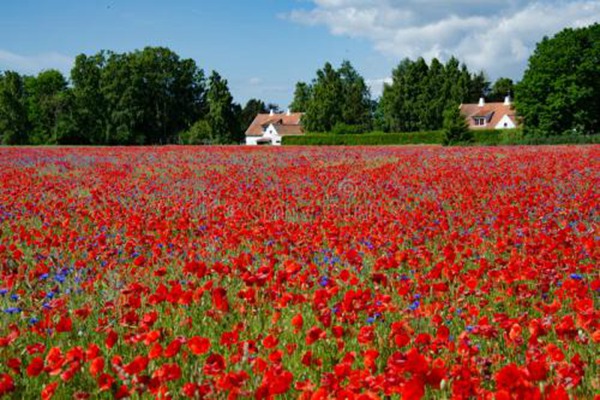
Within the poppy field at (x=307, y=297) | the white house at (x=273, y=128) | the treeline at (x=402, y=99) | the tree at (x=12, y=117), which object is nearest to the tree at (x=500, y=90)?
the treeline at (x=402, y=99)

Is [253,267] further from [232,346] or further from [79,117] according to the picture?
[79,117]

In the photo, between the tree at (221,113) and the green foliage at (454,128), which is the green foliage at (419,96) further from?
the green foliage at (454,128)

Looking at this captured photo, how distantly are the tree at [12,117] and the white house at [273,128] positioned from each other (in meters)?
40.3

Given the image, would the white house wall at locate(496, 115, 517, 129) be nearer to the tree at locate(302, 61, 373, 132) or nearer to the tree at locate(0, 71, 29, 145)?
the tree at locate(302, 61, 373, 132)

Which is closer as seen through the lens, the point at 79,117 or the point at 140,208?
the point at 140,208

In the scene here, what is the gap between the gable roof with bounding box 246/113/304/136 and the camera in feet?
355

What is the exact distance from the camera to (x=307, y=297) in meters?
4.31

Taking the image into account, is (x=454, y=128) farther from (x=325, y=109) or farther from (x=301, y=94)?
(x=301, y=94)

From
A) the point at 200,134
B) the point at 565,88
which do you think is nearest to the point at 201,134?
the point at 200,134

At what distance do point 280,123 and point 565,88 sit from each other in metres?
62.9

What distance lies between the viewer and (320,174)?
1460 cm

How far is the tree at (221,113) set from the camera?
77.1m

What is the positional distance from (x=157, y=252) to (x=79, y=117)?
253 ft

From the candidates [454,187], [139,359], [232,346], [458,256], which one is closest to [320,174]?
[454,187]
